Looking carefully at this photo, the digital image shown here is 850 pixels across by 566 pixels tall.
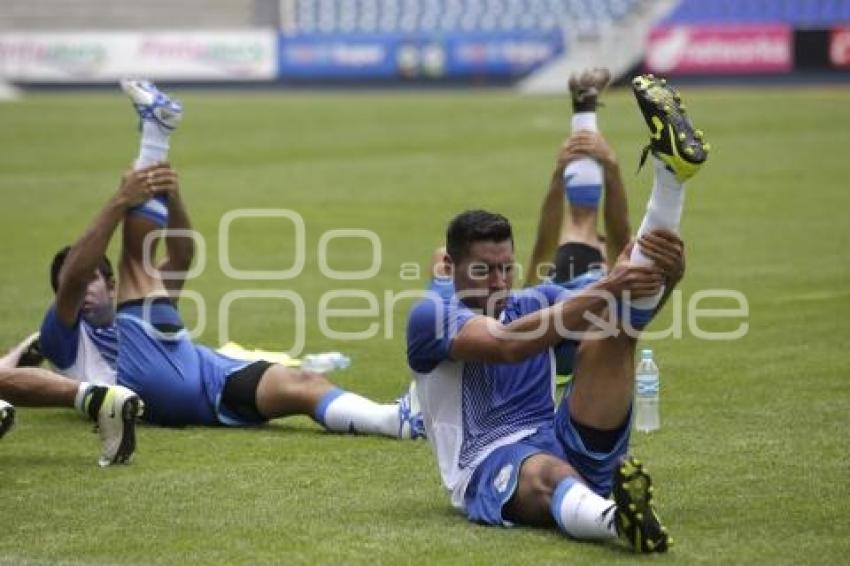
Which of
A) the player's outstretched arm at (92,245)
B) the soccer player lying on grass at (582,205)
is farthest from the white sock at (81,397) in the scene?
the soccer player lying on grass at (582,205)

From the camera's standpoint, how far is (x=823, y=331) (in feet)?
38.3

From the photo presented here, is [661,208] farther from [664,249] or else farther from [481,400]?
[481,400]

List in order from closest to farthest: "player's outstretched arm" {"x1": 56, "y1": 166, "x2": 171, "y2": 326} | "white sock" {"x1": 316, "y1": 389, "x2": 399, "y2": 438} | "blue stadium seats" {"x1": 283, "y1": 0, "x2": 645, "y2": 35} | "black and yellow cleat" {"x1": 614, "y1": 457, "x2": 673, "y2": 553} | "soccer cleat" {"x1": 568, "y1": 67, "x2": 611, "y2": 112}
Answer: "black and yellow cleat" {"x1": 614, "y1": 457, "x2": 673, "y2": 553} < "player's outstretched arm" {"x1": 56, "y1": 166, "x2": 171, "y2": 326} < "white sock" {"x1": 316, "y1": 389, "x2": 399, "y2": 438} < "soccer cleat" {"x1": 568, "y1": 67, "x2": 611, "y2": 112} < "blue stadium seats" {"x1": 283, "y1": 0, "x2": 645, "y2": 35}

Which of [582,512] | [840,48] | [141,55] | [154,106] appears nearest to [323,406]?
[154,106]

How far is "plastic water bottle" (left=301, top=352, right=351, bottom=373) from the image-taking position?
423 inches

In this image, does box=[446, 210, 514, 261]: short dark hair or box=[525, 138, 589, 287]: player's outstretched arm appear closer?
box=[446, 210, 514, 261]: short dark hair

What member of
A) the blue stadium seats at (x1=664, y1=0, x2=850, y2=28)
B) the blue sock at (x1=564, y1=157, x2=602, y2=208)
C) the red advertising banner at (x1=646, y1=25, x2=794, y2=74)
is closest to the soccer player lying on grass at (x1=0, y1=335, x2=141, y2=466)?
the blue sock at (x1=564, y1=157, x2=602, y2=208)

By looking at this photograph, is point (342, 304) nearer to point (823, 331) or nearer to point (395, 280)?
point (395, 280)

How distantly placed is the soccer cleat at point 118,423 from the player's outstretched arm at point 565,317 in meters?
2.15

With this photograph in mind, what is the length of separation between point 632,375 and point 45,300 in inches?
327

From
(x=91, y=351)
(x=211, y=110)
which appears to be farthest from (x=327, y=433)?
(x=211, y=110)

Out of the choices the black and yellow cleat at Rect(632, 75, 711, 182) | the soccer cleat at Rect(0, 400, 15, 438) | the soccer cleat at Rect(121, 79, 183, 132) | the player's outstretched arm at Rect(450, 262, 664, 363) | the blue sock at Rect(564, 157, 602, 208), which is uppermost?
the black and yellow cleat at Rect(632, 75, 711, 182)

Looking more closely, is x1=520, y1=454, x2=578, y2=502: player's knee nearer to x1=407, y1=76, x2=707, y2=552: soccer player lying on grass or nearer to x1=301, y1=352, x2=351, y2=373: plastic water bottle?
x1=407, y1=76, x2=707, y2=552: soccer player lying on grass

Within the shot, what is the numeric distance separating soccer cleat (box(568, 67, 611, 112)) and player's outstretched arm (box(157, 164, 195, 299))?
239cm
